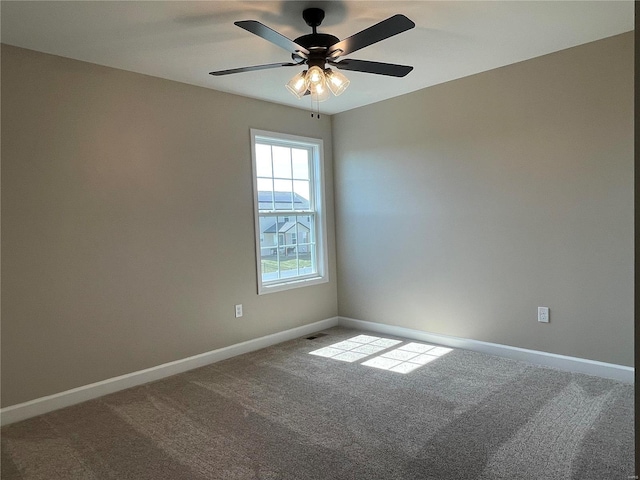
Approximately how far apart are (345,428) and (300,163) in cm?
294

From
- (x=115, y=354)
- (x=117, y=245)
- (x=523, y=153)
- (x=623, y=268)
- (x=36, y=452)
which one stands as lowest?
(x=36, y=452)

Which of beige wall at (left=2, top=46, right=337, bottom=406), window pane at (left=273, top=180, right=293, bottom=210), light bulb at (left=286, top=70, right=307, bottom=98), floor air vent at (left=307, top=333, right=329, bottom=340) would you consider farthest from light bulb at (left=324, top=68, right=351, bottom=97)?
floor air vent at (left=307, top=333, right=329, bottom=340)

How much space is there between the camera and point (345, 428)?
2479mm

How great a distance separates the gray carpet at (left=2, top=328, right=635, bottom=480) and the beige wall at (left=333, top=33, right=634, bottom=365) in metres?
0.55

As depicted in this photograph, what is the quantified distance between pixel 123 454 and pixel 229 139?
266cm

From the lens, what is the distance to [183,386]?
322 cm

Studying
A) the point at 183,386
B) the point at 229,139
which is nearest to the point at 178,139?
the point at 229,139

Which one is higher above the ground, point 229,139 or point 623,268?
point 229,139

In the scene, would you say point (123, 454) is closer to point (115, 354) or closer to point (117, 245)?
point (115, 354)

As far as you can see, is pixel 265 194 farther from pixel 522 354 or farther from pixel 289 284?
pixel 522 354

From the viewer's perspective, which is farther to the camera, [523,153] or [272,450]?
[523,153]

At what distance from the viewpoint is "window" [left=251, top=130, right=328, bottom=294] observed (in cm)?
421

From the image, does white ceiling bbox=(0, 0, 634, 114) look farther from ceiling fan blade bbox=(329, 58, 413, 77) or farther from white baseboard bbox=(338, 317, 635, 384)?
white baseboard bbox=(338, 317, 635, 384)

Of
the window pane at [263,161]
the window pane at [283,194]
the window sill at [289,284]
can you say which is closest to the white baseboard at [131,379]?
the window sill at [289,284]
